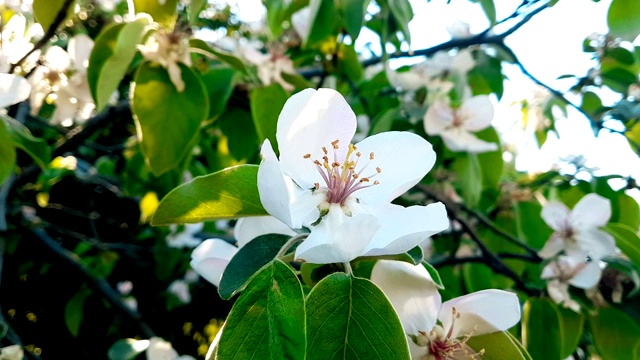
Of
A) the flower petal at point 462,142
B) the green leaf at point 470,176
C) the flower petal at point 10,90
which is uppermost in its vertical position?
the flower petal at point 10,90

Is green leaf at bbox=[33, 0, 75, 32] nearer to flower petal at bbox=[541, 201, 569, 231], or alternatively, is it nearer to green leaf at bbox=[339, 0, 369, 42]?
green leaf at bbox=[339, 0, 369, 42]

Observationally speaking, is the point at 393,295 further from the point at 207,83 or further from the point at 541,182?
the point at 541,182

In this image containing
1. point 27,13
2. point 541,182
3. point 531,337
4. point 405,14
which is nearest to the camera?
point 531,337

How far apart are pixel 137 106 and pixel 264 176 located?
22.8 inches

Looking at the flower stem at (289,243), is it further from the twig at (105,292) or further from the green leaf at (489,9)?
the twig at (105,292)

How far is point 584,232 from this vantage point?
120 cm

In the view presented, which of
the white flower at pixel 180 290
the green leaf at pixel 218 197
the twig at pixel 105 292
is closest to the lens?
the green leaf at pixel 218 197

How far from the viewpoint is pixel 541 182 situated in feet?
5.24

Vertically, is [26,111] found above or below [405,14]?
below

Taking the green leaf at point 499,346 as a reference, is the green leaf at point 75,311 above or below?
below

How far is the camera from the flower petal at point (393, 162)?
0.59m

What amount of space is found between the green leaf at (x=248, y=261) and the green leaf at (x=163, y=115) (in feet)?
1.68

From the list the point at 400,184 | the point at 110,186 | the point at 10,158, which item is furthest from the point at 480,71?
the point at 110,186

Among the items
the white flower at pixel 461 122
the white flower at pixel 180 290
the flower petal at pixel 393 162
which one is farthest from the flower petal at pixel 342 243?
the white flower at pixel 180 290
